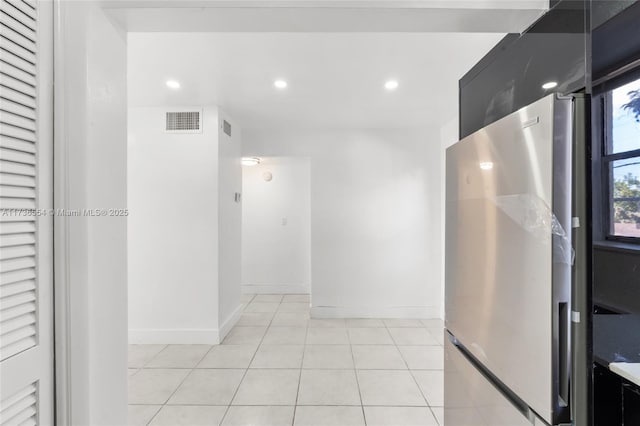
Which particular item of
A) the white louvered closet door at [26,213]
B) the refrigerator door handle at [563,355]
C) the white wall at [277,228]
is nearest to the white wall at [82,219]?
the white louvered closet door at [26,213]

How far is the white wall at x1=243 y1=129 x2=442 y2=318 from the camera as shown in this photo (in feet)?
13.3

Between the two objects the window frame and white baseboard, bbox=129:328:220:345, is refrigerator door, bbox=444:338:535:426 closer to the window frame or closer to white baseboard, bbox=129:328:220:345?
the window frame

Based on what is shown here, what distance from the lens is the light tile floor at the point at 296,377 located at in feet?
6.72

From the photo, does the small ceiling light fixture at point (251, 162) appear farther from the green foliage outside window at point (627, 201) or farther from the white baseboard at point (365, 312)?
the green foliage outside window at point (627, 201)

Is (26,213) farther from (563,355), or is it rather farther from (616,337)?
(616,337)

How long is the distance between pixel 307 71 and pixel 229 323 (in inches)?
114

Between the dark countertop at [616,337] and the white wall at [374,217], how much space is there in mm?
3139

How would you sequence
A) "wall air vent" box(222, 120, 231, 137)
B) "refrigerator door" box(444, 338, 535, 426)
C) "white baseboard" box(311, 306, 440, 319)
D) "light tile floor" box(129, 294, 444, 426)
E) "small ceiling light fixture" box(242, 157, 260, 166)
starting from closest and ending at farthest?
1. "refrigerator door" box(444, 338, 535, 426)
2. "light tile floor" box(129, 294, 444, 426)
3. "wall air vent" box(222, 120, 231, 137)
4. "white baseboard" box(311, 306, 440, 319)
5. "small ceiling light fixture" box(242, 157, 260, 166)

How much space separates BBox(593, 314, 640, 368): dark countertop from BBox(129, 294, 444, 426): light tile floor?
56.3 inches

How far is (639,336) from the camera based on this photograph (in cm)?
90

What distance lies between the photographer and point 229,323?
3539 millimetres

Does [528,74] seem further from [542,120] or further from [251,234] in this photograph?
[251,234]

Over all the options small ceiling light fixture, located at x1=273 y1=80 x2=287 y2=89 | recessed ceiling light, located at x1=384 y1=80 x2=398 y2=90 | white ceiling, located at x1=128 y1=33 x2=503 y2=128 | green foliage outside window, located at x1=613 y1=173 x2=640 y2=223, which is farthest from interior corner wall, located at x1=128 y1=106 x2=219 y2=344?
green foliage outside window, located at x1=613 y1=173 x2=640 y2=223

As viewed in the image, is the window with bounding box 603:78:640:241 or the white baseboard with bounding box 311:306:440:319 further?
the white baseboard with bounding box 311:306:440:319
